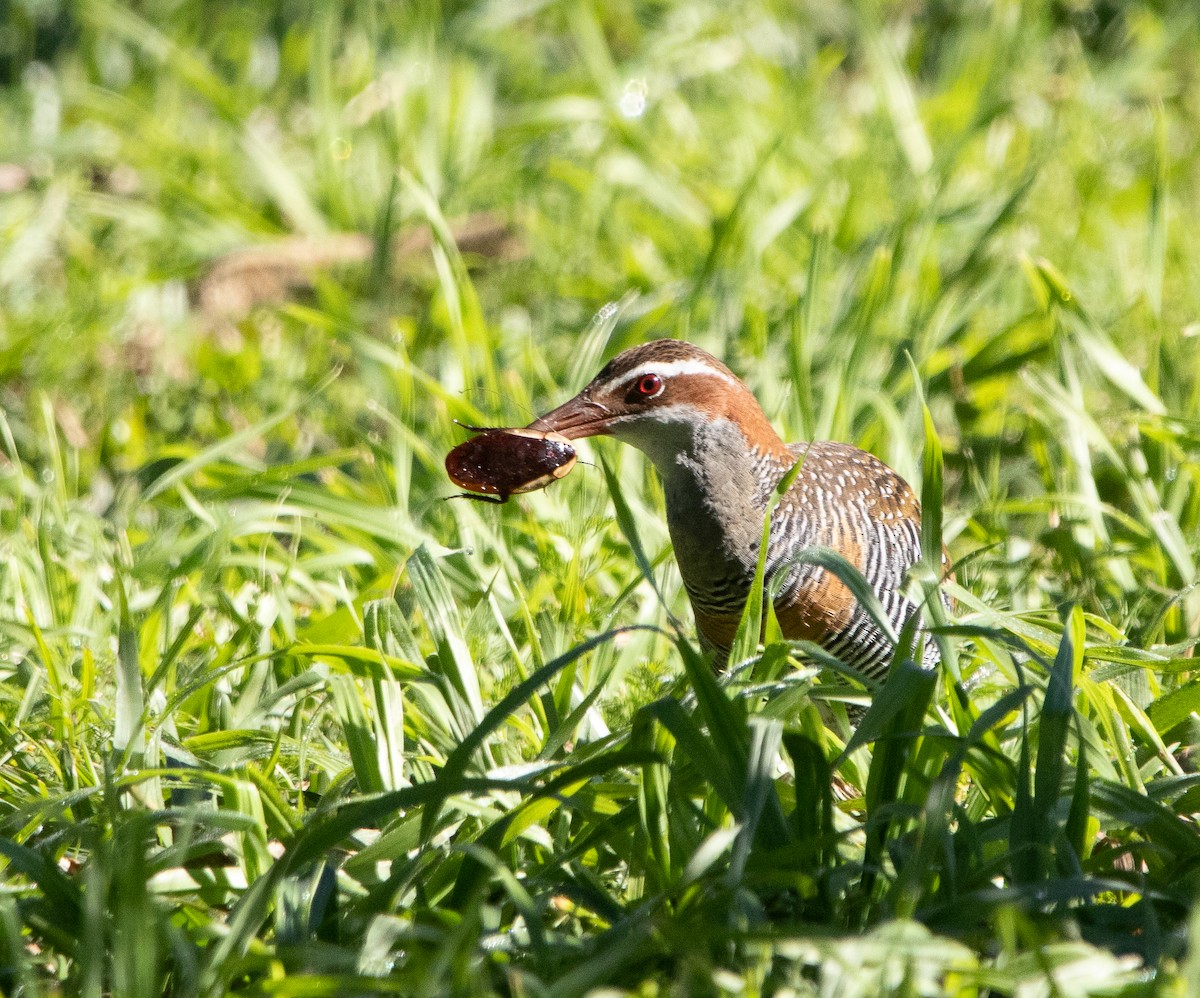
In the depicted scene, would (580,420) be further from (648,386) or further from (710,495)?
(710,495)

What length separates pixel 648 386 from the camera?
3.40 m

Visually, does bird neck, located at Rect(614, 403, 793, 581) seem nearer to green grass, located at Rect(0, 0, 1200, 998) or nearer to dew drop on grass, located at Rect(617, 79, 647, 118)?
green grass, located at Rect(0, 0, 1200, 998)

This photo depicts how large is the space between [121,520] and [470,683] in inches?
60.7

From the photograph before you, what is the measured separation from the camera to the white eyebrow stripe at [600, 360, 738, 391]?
3389 mm

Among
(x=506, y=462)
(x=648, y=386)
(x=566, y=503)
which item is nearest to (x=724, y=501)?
(x=648, y=386)

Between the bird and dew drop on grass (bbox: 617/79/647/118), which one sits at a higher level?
dew drop on grass (bbox: 617/79/647/118)

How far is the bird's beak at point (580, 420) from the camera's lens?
134 inches

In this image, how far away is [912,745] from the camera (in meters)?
2.66

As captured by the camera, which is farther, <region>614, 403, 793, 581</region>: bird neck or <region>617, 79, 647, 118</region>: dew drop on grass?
<region>617, 79, 647, 118</region>: dew drop on grass

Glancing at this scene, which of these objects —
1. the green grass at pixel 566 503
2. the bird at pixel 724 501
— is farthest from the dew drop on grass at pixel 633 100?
the bird at pixel 724 501

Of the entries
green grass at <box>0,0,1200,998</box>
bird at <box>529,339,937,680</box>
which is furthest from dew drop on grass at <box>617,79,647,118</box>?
bird at <box>529,339,937,680</box>

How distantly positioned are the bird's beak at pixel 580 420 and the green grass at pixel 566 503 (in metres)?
0.18

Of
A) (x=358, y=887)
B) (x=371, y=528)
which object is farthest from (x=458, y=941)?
(x=371, y=528)

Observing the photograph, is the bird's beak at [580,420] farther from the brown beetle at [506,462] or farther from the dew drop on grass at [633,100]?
the dew drop on grass at [633,100]
